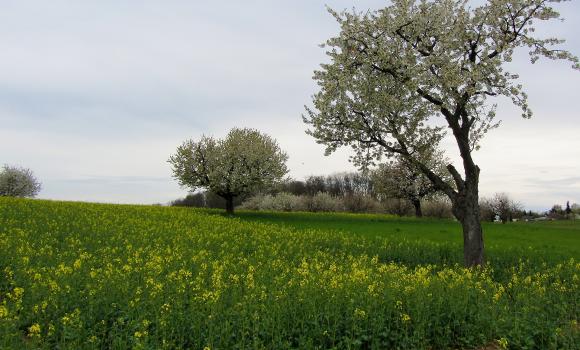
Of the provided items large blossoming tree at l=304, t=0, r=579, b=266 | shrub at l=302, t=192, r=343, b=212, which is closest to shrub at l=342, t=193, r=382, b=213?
shrub at l=302, t=192, r=343, b=212

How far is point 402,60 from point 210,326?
15.6 meters

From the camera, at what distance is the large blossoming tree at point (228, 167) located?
166 ft

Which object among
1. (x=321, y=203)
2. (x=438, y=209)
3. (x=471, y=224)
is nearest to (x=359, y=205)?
(x=321, y=203)

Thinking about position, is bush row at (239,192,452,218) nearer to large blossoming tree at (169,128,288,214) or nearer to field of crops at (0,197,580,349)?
large blossoming tree at (169,128,288,214)

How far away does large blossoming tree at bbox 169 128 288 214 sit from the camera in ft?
166

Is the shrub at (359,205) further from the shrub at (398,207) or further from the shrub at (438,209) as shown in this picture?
the shrub at (438,209)

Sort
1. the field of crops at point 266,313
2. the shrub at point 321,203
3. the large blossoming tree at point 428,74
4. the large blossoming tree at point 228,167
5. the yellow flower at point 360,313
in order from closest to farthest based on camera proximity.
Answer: the field of crops at point 266,313, the yellow flower at point 360,313, the large blossoming tree at point 428,74, the large blossoming tree at point 228,167, the shrub at point 321,203

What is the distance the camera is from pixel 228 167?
50750 mm

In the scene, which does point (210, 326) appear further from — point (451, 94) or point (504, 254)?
point (504, 254)

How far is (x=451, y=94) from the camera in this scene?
67.1 feet

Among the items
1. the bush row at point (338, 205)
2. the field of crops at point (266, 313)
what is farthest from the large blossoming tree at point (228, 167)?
the field of crops at point (266, 313)

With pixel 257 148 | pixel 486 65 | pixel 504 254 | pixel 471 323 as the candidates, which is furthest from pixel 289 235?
pixel 257 148

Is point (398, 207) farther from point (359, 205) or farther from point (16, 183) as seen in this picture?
point (16, 183)

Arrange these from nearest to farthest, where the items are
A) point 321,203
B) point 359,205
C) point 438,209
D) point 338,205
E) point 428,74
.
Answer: point 428,74, point 438,209, point 321,203, point 338,205, point 359,205
